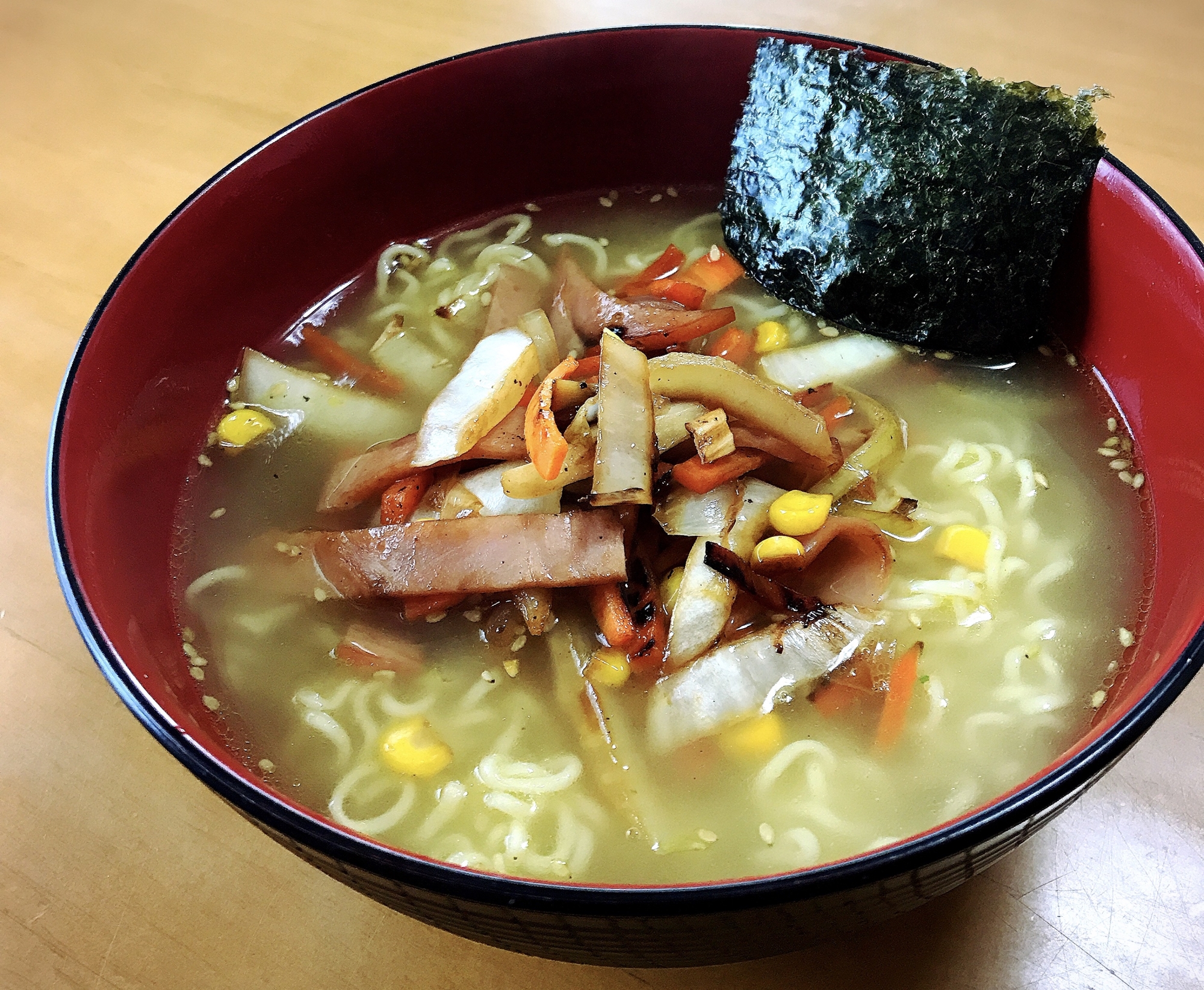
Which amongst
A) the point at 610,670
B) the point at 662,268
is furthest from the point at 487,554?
the point at 662,268

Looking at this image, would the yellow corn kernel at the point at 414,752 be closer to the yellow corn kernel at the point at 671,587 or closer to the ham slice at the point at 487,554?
the ham slice at the point at 487,554

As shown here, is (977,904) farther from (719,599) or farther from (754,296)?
(754,296)

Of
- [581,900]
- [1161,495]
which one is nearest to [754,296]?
[1161,495]

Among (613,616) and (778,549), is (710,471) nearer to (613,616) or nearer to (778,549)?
(778,549)

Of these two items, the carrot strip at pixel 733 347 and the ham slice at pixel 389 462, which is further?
the carrot strip at pixel 733 347

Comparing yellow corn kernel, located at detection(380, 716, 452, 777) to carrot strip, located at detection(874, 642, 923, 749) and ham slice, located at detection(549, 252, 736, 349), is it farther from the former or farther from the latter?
ham slice, located at detection(549, 252, 736, 349)

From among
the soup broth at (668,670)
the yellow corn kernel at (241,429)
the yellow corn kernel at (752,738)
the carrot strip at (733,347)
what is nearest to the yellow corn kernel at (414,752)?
the soup broth at (668,670)
